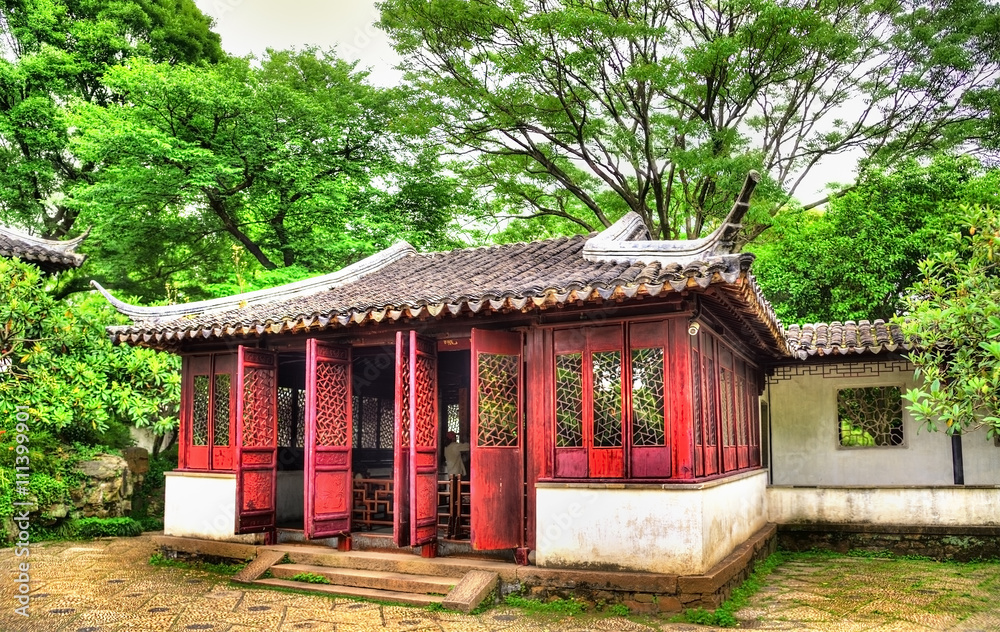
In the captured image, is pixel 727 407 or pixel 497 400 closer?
pixel 497 400

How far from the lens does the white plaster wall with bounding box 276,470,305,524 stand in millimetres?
10922

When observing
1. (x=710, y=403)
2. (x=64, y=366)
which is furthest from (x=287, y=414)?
(x=710, y=403)

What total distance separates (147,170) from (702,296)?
1257cm

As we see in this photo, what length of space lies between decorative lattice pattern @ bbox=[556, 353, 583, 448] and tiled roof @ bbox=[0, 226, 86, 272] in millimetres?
8689

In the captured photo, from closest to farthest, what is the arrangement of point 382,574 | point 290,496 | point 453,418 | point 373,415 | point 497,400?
point 497,400, point 382,574, point 290,496, point 373,415, point 453,418

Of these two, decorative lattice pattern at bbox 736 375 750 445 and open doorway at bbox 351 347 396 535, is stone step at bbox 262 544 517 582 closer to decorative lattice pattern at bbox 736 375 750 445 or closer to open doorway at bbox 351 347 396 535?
open doorway at bbox 351 347 396 535

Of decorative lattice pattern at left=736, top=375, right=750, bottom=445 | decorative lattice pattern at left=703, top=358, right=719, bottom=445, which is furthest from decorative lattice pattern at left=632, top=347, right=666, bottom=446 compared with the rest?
decorative lattice pattern at left=736, top=375, right=750, bottom=445

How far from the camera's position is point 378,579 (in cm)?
784

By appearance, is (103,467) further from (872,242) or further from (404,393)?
(872,242)

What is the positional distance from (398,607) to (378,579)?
59 cm

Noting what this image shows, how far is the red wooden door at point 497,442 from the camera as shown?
7.54 metres

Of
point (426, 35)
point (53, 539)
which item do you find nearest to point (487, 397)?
point (53, 539)

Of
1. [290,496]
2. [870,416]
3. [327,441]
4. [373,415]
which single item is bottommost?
[290,496]

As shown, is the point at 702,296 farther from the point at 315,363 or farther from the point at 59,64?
the point at 59,64
